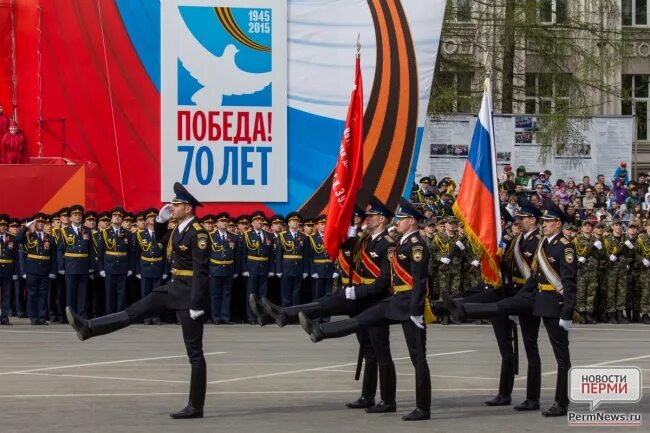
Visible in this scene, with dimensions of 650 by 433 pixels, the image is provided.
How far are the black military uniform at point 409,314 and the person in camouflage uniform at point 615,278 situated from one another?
12.4 metres

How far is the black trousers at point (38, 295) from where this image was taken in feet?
70.5

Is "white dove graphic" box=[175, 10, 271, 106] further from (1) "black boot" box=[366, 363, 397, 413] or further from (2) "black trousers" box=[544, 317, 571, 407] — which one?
(2) "black trousers" box=[544, 317, 571, 407]

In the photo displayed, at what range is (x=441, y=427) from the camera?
11391 millimetres

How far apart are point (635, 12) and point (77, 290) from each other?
92.1 feet

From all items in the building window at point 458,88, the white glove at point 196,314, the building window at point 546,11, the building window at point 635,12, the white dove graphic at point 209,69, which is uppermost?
the building window at point 635,12

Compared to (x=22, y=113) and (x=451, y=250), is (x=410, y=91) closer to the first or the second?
(x=451, y=250)

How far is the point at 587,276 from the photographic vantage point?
23938mm

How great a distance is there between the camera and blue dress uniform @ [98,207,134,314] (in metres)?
21.9

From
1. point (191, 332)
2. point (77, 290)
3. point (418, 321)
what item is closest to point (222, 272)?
point (77, 290)

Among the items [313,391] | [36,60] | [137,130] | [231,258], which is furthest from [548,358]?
[36,60]

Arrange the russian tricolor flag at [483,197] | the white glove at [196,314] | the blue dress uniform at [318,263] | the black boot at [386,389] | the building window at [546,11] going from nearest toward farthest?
the white glove at [196,314]
the black boot at [386,389]
the russian tricolor flag at [483,197]
the blue dress uniform at [318,263]
the building window at [546,11]

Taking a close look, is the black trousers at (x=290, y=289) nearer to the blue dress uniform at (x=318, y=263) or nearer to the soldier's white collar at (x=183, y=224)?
the blue dress uniform at (x=318, y=263)

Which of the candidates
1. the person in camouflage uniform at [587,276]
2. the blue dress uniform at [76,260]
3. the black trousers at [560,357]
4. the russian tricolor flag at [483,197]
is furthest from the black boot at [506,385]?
the person in camouflage uniform at [587,276]

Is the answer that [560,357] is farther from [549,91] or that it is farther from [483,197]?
[549,91]
